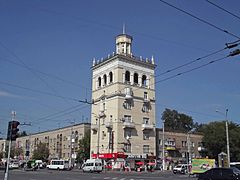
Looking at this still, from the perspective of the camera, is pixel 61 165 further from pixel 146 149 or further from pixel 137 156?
pixel 146 149

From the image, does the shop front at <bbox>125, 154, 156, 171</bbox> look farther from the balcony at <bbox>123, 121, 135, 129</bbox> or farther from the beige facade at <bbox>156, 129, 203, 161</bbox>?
the balcony at <bbox>123, 121, 135, 129</bbox>

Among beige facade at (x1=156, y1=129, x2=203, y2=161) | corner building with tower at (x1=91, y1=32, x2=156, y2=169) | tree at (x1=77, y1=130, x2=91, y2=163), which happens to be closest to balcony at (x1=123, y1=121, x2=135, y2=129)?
corner building with tower at (x1=91, y1=32, x2=156, y2=169)

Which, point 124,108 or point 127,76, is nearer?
point 124,108

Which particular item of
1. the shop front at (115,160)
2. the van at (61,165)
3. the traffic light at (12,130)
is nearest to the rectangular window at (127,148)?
the shop front at (115,160)

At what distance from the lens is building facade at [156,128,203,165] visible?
7947 cm

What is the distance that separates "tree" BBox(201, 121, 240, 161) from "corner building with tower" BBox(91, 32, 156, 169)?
486 inches

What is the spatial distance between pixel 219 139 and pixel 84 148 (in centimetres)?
3067

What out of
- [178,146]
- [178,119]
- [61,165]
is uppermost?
[178,119]

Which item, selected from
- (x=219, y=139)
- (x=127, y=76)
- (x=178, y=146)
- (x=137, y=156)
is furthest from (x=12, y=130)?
(x=178, y=146)

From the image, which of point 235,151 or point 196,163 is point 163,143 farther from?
point 196,163

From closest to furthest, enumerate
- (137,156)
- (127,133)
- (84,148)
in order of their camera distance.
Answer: (127,133)
(137,156)
(84,148)

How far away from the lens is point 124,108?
239ft

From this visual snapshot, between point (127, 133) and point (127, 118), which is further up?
point (127, 118)

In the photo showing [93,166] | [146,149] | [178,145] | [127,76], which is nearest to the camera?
[93,166]
